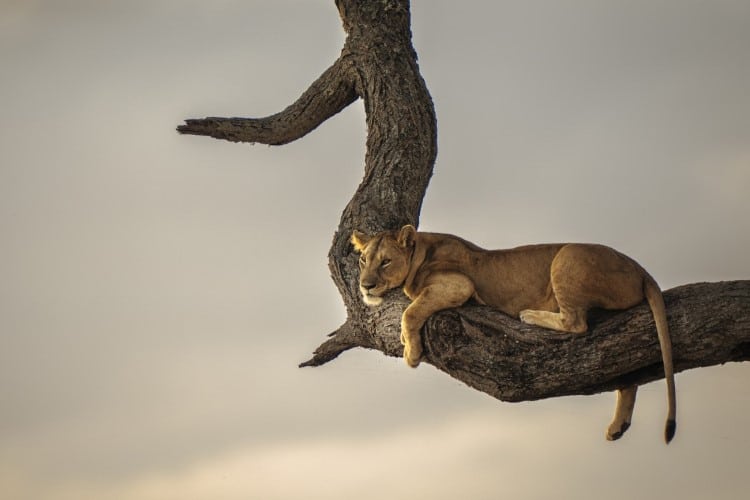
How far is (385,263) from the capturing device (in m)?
7.91

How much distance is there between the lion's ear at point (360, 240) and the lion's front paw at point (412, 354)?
108cm

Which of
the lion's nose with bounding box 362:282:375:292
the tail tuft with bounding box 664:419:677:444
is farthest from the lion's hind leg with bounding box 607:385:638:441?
the lion's nose with bounding box 362:282:375:292

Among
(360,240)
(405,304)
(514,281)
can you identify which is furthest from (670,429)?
(360,240)

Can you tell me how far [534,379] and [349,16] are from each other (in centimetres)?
454

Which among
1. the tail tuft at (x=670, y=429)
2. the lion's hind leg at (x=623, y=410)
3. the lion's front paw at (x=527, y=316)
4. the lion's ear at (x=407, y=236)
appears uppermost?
the lion's ear at (x=407, y=236)

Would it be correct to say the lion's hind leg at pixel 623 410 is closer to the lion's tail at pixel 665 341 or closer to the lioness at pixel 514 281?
the lioness at pixel 514 281

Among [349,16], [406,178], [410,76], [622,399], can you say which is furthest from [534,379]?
[349,16]

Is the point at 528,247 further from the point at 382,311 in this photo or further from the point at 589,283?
the point at 382,311

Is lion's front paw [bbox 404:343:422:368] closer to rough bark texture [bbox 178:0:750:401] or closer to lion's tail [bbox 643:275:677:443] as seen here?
rough bark texture [bbox 178:0:750:401]

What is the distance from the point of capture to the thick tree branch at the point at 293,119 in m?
10.0

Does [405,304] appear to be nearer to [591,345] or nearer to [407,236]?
[407,236]

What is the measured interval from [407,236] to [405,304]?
53 centimetres

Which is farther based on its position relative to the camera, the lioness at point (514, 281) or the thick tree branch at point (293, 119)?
the thick tree branch at point (293, 119)

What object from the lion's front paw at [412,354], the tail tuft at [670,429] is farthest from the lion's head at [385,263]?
the tail tuft at [670,429]
